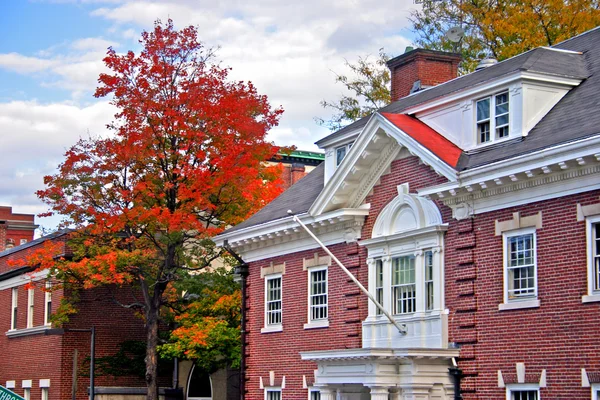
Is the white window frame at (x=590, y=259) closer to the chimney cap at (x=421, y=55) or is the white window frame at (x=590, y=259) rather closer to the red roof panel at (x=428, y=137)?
the red roof panel at (x=428, y=137)

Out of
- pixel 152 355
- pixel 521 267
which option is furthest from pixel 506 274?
pixel 152 355

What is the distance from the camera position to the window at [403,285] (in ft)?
83.8

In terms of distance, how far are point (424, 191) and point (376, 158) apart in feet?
9.52

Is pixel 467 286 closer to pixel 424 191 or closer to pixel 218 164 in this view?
pixel 424 191

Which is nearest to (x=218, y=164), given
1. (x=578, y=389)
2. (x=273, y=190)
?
(x=273, y=190)

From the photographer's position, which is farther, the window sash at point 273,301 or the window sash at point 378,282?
the window sash at point 273,301

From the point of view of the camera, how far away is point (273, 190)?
38.8 m

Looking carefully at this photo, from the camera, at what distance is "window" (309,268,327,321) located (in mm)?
29125

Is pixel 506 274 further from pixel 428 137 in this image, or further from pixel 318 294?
pixel 318 294

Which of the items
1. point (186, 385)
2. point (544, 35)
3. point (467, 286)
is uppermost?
point (544, 35)

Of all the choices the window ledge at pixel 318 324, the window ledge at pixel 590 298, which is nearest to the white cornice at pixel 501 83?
the window ledge at pixel 590 298

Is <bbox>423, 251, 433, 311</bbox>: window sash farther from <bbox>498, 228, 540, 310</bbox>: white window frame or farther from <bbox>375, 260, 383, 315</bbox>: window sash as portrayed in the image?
<bbox>498, 228, 540, 310</bbox>: white window frame

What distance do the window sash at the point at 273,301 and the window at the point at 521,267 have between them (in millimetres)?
10242

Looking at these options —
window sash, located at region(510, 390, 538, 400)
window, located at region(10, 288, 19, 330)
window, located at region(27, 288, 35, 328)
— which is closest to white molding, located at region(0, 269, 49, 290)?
window, located at region(10, 288, 19, 330)
